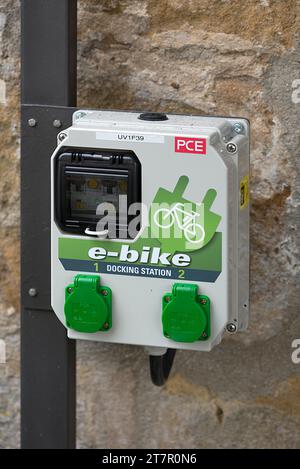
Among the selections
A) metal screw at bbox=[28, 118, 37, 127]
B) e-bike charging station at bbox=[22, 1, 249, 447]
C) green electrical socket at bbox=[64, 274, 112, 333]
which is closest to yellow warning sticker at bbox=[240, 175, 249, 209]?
e-bike charging station at bbox=[22, 1, 249, 447]

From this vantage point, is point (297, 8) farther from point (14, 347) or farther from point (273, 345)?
point (14, 347)

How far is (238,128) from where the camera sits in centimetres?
166

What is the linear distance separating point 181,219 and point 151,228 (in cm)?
5

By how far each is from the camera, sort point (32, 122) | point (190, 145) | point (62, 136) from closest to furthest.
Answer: point (190, 145), point (62, 136), point (32, 122)

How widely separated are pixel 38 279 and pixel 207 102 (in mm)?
459

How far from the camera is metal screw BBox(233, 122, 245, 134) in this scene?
166cm

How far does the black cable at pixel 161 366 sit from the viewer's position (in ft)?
5.87

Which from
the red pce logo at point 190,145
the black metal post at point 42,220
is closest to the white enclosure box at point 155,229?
the red pce logo at point 190,145

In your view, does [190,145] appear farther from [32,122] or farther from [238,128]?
[32,122]

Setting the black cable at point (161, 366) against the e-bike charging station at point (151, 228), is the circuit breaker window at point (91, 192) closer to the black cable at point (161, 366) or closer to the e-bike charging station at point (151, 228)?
the e-bike charging station at point (151, 228)

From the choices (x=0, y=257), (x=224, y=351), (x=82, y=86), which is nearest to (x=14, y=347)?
(x=0, y=257)

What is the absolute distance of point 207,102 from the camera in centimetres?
181

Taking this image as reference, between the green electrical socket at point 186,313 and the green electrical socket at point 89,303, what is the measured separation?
0.10 m

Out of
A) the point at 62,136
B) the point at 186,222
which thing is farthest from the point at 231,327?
the point at 62,136
